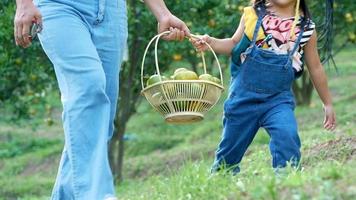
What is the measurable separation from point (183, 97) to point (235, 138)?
612mm

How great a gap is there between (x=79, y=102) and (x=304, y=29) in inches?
67.7

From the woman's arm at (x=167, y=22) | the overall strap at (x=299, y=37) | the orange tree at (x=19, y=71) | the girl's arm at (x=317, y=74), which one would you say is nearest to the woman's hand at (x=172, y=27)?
the woman's arm at (x=167, y=22)

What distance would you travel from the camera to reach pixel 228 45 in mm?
5570

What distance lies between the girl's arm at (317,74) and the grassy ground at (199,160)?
283mm

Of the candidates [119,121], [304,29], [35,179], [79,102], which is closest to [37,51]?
[119,121]

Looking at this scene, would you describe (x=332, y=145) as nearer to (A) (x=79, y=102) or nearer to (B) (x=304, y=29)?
(B) (x=304, y=29)

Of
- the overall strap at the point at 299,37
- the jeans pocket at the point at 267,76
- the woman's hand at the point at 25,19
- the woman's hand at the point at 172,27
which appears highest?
the woman's hand at the point at 25,19

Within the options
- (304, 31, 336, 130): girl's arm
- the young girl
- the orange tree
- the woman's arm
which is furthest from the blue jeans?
the orange tree

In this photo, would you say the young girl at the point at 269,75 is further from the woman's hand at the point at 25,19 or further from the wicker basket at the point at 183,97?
the woman's hand at the point at 25,19

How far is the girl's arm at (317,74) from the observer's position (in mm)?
5508

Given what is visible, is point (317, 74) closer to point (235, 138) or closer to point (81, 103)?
point (235, 138)

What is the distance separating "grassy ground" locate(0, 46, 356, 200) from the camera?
12.9ft

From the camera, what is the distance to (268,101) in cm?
536

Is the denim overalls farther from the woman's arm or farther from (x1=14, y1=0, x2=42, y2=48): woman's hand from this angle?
(x1=14, y1=0, x2=42, y2=48): woman's hand
